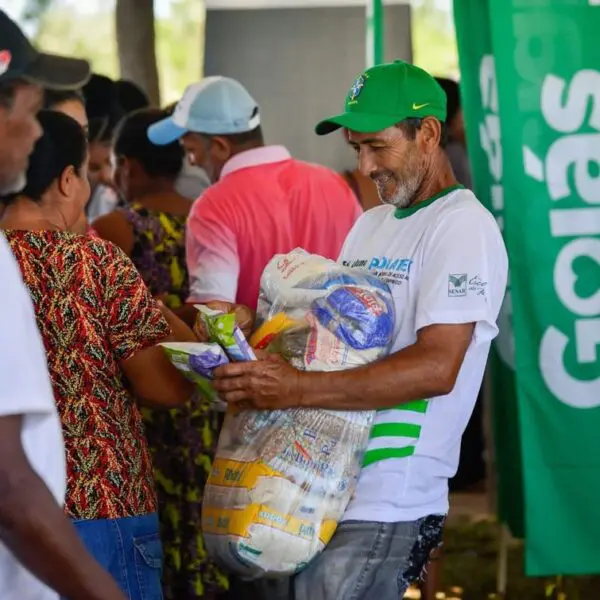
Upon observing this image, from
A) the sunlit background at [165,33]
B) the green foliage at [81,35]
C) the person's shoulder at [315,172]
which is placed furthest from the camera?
the green foliage at [81,35]

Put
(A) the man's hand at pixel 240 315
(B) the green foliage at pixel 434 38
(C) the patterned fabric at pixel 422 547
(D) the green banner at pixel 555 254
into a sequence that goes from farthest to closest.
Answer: (B) the green foliage at pixel 434 38
(D) the green banner at pixel 555 254
(A) the man's hand at pixel 240 315
(C) the patterned fabric at pixel 422 547

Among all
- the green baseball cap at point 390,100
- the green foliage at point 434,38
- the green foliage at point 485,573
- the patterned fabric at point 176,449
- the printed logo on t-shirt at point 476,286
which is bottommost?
the green foliage at point 485,573

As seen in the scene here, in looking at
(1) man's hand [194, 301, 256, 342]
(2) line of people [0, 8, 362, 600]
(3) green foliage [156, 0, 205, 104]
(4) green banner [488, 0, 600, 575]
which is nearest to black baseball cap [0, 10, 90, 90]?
(2) line of people [0, 8, 362, 600]

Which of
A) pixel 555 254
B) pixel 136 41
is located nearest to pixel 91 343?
pixel 555 254

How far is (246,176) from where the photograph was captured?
4312 millimetres

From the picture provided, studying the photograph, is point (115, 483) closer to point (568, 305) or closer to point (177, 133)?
point (568, 305)

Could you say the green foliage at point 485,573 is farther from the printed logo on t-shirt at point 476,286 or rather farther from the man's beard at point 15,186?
the man's beard at point 15,186

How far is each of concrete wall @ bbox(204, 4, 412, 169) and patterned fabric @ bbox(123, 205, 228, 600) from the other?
5.01 ft

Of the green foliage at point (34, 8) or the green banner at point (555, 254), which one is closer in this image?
the green banner at point (555, 254)

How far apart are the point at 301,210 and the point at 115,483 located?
186 cm

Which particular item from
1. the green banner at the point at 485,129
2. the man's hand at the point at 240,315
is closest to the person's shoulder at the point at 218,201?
the green banner at the point at 485,129

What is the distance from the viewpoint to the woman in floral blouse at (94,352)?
8.34 feet

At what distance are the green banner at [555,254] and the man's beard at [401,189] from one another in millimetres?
1050

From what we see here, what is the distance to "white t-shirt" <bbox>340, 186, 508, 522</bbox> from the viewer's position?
2639 millimetres
